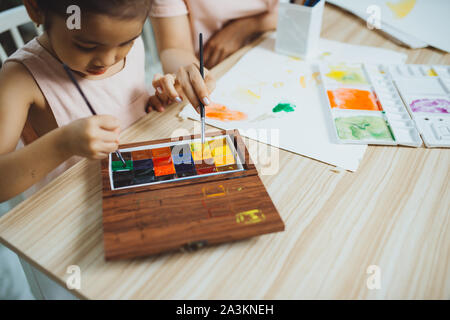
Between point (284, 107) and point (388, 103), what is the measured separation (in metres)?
0.22

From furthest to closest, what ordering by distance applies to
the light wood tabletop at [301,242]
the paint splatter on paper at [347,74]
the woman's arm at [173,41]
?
the woman's arm at [173,41]
the paint splatter on paper at [347,74]
the light wood tabletop at [301,242]

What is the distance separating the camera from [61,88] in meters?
0.67

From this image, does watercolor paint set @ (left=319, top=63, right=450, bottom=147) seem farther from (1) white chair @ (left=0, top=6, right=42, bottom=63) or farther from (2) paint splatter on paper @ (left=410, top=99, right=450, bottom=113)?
(1) white chair @ (left=0, top=6, right=42, bottom=63)

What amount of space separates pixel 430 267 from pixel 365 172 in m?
0.19

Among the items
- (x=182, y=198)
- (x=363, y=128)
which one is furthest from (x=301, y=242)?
(x=363, y=128)

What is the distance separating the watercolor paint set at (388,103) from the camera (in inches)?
25.4

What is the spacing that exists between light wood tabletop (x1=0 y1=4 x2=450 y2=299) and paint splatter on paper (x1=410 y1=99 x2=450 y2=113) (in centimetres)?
13

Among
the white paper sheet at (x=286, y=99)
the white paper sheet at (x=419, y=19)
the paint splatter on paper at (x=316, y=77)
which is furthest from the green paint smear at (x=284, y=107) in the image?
the white paper sheet at (x=419, y=19)

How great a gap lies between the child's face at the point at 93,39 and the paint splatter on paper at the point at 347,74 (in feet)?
1.57

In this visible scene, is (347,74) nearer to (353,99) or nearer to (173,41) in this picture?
(353,99)

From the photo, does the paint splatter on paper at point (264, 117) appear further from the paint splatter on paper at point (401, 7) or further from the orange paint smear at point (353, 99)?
the paint splatter on paper at point (401, 7)
